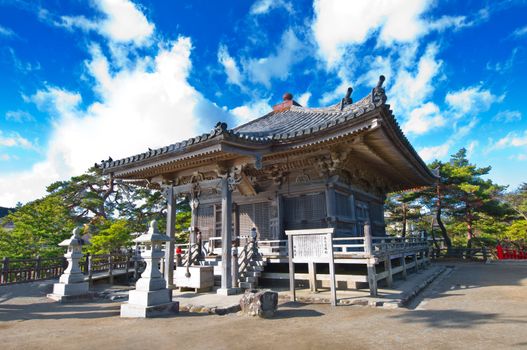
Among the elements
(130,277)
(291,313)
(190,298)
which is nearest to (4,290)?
(130,277)

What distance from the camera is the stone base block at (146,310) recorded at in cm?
755

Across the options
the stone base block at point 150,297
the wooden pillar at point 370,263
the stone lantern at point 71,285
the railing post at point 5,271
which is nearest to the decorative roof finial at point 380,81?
the wooden pillar at point 370,263

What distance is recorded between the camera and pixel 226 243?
33.3 ft

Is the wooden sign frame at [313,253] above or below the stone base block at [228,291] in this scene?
above

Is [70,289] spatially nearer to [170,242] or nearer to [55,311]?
[55,311]

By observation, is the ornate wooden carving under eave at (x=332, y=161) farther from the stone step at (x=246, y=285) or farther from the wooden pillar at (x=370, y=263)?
the stone step at (x=246, y=285)

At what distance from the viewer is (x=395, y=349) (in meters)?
4.91

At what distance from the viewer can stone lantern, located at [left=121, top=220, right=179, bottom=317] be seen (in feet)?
25.2

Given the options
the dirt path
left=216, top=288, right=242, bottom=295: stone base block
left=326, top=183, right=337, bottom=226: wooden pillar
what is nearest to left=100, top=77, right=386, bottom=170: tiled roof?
left=326, top=183, right=337, bottom=226: wooden pillar

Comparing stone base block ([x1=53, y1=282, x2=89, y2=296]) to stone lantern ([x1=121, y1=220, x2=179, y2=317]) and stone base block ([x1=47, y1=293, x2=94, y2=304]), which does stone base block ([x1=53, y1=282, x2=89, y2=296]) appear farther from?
stone lantern ([x1=121, y1=220, x2=179, y2=317])

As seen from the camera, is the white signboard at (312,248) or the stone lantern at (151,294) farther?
the white signboard at (312,248)

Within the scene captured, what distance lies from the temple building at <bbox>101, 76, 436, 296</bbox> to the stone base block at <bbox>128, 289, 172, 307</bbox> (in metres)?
2.18

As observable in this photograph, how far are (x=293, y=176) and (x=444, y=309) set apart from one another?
22.8ft

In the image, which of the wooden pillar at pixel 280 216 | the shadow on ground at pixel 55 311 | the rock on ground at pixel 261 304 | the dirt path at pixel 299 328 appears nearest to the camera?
the dirt path at pixel 299 328
